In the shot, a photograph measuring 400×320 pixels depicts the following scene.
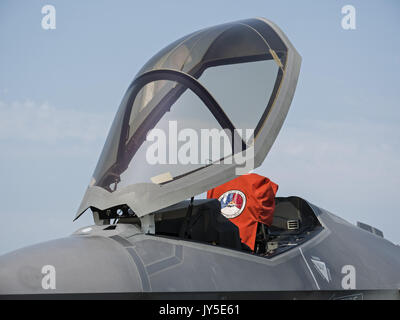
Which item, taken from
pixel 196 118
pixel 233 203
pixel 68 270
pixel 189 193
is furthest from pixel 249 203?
pixel 68 270

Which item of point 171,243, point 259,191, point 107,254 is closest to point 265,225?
point 259,191

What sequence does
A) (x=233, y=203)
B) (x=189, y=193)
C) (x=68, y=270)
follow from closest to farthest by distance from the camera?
(x=68, y=270), (x=189, y=193), (x=233, y=203)

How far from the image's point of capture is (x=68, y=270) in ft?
9.23

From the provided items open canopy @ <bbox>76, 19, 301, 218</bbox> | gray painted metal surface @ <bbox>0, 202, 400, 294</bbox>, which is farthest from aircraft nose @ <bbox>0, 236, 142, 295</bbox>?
open canopy @ <bbox>76, 19, 301, 218</bbox>

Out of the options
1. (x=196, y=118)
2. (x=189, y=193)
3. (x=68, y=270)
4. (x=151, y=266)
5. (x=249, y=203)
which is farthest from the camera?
(x=249, y=203)

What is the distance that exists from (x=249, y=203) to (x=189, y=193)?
235 cm

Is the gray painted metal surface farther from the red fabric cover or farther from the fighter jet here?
Answer: the red fabric cover

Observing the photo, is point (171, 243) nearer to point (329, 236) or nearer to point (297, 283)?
point (297, 283)

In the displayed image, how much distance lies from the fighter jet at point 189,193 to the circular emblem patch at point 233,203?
1.16 metres

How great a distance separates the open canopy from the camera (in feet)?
11.8

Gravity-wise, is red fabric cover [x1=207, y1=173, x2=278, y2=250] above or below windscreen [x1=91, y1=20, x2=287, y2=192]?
below

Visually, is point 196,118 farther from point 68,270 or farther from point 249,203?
point 249,203

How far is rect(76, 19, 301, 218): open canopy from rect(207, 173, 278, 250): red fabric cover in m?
1.99
